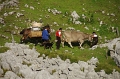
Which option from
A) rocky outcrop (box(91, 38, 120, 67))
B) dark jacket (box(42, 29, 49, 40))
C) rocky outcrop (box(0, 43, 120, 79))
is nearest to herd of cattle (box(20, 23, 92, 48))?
dark jacket (box(42, 29, 49, 40))

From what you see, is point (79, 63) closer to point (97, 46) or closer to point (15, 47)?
point (15, 47)

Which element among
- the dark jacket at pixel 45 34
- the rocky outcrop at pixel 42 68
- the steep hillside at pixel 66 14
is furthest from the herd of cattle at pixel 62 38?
the rocky outcrop at pixel 42 68

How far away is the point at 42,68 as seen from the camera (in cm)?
2536

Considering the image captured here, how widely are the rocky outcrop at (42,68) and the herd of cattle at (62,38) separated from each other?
7.72m

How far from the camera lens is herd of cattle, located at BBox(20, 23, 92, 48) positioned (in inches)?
1356

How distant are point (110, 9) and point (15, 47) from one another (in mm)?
23255

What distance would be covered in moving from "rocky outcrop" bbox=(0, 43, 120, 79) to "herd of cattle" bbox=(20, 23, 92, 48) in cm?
772

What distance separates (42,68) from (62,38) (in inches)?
422

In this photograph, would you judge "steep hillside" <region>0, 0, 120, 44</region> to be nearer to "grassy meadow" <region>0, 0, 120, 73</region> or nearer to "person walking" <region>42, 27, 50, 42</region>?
"grassy meadow" <region>0, 0, 120, 73</region>

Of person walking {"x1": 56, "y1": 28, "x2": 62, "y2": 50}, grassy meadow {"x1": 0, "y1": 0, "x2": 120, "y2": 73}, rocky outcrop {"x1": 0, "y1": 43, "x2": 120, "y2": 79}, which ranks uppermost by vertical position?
grassy meadow {"x1": 0, "y1": 0, "x2": 120, "y2": 73}

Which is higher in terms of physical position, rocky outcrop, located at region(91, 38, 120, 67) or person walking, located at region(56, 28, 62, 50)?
person walking, located at region(56, 28, 62, 50)

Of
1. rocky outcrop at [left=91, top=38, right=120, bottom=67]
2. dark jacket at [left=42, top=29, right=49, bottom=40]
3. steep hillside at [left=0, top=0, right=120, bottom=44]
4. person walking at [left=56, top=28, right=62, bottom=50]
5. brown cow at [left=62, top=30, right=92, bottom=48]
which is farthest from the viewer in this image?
steep hillside at [left=0, top=0, right=120, bottom=44]

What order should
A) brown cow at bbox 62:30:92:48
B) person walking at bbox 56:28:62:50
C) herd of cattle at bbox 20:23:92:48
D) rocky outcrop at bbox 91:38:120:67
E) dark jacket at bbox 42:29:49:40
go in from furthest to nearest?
1. brown cow at bbox 62:30:92:48
2. herd of cattle at bbox 20:23:92:48
3. person walking at bbox 56:28:62:50
4. dark jacket at bbox 42:29:49:40
5. rocky outcrop at bbox 91:38:120:67

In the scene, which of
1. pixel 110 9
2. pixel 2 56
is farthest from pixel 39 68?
pixel 110 9
